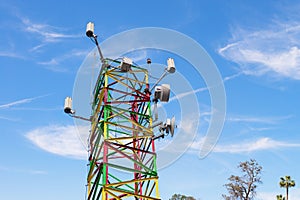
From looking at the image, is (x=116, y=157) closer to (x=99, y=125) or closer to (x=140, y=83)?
(x=99, y=125)

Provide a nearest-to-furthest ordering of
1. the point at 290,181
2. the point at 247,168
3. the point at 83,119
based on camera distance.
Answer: the point at 83,119
the point at 247,168
the point at 290,181

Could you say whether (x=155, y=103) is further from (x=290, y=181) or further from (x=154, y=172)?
(x=290, y=181)

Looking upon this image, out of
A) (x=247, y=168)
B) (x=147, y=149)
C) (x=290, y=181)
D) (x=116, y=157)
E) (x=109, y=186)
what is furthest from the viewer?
(x=290, y=181)

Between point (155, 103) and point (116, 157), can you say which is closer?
point (116, 157)

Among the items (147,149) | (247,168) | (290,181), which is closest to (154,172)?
(147,149)

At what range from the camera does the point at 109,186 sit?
426 inches

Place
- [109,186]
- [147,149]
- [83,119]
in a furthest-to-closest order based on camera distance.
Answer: [83,119] < [147,149] < [109,186]

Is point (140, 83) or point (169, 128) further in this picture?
point (140, 83)

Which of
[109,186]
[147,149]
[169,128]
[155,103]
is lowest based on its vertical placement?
[109,186]

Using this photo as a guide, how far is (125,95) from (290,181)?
3346cm

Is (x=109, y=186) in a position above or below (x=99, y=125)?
below

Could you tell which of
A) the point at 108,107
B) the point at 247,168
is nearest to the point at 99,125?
the point at 108,107

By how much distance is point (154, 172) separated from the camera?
39.3 ft

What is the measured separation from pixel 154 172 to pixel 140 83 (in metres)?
3.76
